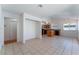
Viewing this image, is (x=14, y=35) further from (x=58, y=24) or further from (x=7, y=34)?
(x=58, y=24)

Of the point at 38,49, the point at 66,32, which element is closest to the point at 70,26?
the point at 66,32

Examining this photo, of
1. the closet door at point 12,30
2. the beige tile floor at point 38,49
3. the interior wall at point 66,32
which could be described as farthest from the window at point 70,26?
the closet door at point 12,30

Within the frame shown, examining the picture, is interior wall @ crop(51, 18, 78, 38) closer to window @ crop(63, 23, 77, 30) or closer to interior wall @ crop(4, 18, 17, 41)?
window @ crop(63, 23, 77, 30)

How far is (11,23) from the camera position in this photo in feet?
23.0

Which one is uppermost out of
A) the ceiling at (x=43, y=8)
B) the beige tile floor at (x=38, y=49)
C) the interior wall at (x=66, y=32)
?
the ceiling at (x=43, y=8)

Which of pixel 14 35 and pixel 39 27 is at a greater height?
pixel 39 27

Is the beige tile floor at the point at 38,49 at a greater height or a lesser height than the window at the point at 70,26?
lesser

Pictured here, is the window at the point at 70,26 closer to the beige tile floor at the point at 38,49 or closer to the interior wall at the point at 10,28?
the beige tile floor at the point at 38,49

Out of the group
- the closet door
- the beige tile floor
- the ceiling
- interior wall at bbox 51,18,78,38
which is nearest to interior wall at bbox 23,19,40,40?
the closet door

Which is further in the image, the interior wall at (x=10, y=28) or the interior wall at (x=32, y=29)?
the interior wall at (x=32, y=29)

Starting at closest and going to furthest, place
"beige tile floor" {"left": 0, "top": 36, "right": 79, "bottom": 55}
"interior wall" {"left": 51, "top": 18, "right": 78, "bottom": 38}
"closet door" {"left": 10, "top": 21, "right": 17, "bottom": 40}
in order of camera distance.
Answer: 1. "beige tile floor" {"left": 0, "top": 36, "right": 79, "bottom": 55}
2. "closet door" {"left": 10, "top": 21, "right": 17, "bottom": 40}
3. "interior wall" {"left": 51, "top": 18, "right": 78, "bottom": 38}

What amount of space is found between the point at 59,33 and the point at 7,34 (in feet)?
20.8

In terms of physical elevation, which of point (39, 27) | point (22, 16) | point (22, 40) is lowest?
point (22, 40)
